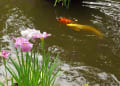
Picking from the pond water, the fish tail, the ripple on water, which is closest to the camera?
the ripple on water

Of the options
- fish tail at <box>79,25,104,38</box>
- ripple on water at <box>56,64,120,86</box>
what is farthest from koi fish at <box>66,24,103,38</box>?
ripple on water at <box>56,64,120,86</box>

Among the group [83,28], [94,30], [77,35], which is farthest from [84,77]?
[83,28]

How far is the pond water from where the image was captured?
147 inches

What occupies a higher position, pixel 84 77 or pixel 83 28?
pixel 83 28

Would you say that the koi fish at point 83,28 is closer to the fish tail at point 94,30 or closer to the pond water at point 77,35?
the fish tail at point 94,30

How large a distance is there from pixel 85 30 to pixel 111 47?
3.18 feet

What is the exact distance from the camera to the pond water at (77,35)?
374cm

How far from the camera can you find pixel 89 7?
23.4 feet

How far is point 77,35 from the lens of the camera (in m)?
5.18

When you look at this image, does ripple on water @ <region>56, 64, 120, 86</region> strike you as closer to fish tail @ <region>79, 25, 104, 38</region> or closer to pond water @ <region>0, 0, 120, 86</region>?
pond water @ <region>0, 0, 120, 86</region>

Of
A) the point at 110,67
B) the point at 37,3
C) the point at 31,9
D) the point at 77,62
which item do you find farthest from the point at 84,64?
the point at 37,3

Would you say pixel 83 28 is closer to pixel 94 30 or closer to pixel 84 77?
pixel 94 30

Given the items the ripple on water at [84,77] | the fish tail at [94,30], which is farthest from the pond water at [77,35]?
the fish tail at [94,30]

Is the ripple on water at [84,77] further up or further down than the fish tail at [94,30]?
further down
